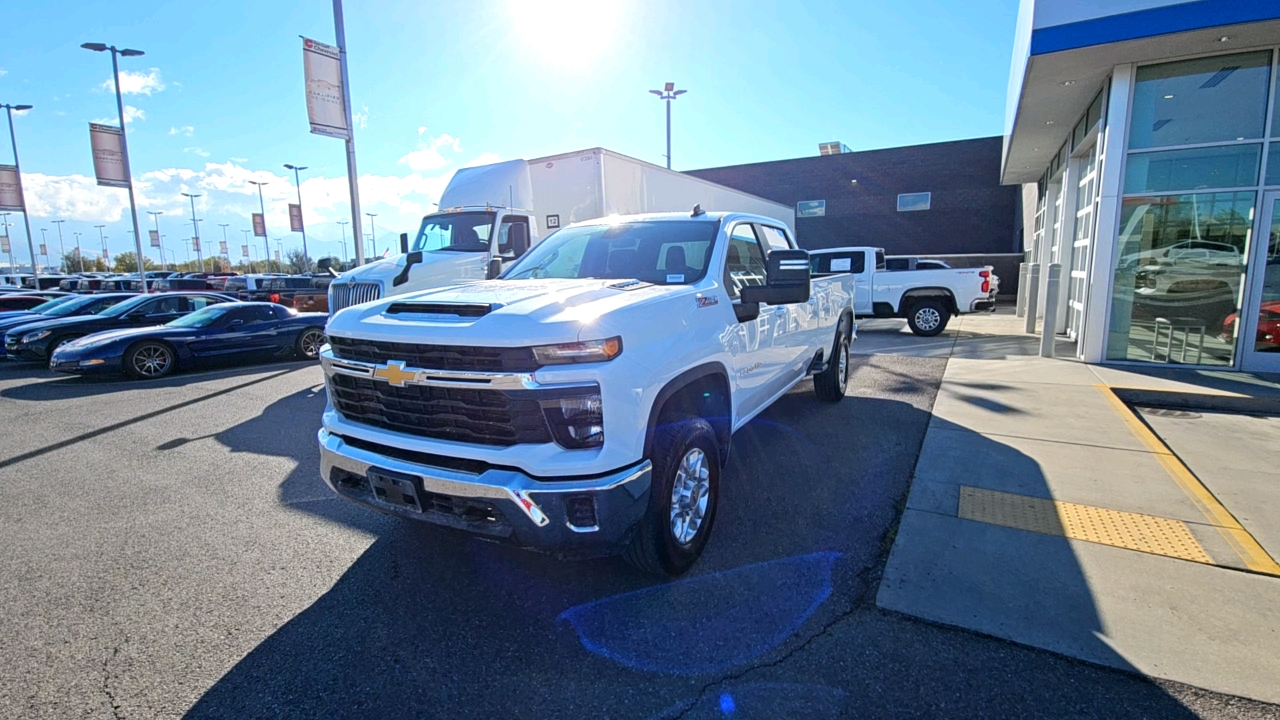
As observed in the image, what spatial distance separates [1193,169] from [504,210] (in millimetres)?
10110

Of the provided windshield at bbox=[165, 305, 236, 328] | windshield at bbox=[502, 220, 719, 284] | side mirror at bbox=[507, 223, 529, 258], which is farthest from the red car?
windshield at bbox=[165, 305, 236, 328]

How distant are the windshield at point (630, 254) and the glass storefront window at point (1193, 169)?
7771 mm

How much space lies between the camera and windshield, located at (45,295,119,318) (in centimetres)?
1238

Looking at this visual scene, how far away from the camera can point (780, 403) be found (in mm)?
7000

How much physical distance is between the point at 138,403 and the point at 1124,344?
1349cm

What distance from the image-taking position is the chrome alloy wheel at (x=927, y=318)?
13016mm

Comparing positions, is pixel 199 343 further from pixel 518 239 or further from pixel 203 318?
pixel 518 239

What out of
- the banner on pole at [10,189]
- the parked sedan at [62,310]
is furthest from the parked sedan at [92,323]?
the banner on pole at [10,189]

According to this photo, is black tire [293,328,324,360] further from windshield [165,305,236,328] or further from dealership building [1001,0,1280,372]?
dealership building [1001,0,1280,372]

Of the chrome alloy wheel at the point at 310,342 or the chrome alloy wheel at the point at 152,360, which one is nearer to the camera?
the chrome alloy wheel at the point at 152,360

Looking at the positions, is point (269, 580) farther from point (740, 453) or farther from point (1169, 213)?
point (1169, 213)

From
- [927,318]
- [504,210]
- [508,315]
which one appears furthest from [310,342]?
[927,318]

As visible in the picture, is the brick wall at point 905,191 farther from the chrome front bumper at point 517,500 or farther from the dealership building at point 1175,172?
the chrome front bumper at point 517,500

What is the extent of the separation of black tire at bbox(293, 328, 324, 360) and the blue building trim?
12.3m
